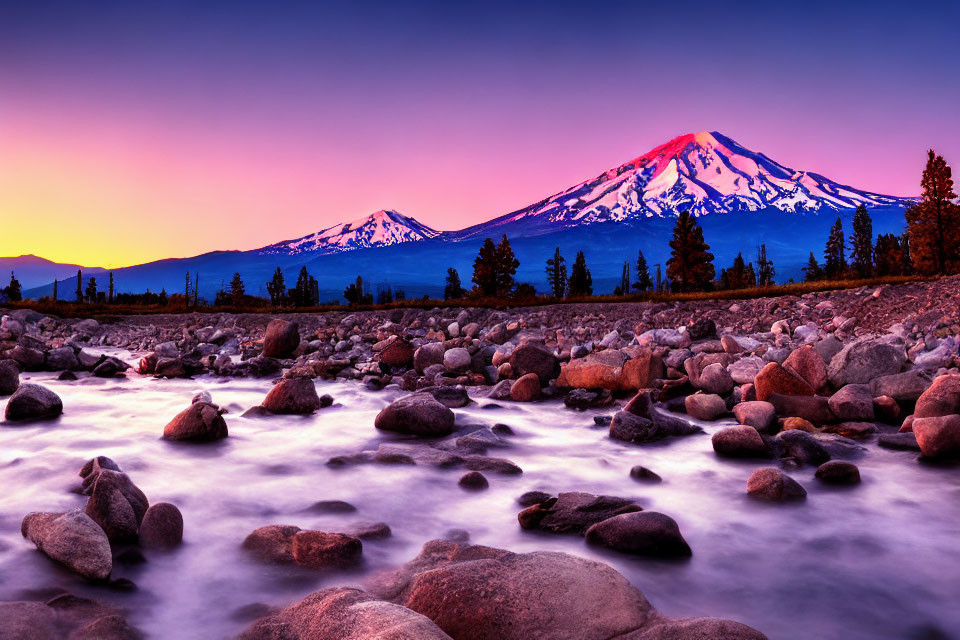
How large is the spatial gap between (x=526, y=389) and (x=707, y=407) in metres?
3.59

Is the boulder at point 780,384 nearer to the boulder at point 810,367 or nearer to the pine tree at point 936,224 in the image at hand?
the boulder at point 810,367

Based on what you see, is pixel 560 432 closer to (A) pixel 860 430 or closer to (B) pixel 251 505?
(A) pixel 860 430

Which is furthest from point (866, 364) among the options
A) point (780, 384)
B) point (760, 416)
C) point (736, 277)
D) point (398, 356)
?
point (736, 277)

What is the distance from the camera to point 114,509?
4316 millimetres

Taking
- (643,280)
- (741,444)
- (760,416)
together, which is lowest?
(741,444)

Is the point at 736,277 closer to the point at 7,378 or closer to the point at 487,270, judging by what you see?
the point at 487,270

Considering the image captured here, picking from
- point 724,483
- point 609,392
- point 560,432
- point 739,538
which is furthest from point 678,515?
point 609,392

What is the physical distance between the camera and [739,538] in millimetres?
5051

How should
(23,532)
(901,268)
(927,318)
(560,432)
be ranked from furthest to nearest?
(901,268) → (927,318) → (560,432) → (23,532)

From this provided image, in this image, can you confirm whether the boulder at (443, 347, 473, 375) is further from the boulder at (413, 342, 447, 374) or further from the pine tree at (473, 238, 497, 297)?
the pine tree at (473, 238, 497, 297)

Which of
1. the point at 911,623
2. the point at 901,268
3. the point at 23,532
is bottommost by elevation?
the point at 911,623

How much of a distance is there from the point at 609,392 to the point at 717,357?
2.48 m

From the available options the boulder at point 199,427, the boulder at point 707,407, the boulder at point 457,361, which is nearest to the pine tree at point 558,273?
the boulder at point 457,361

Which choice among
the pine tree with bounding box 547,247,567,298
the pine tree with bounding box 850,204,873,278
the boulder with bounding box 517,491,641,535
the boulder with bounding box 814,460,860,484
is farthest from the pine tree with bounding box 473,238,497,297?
the boulder with bounding box 517,491,641,535
